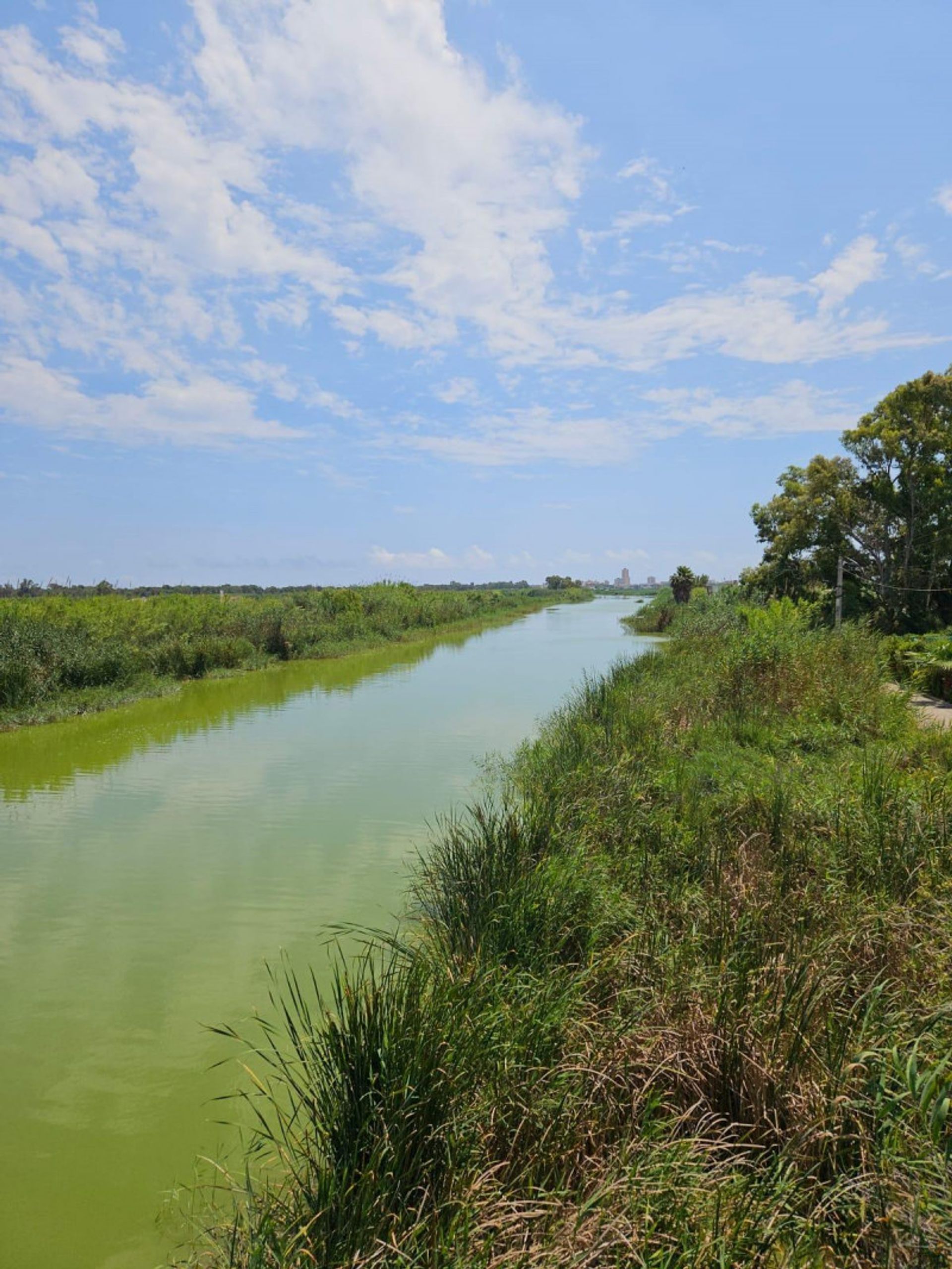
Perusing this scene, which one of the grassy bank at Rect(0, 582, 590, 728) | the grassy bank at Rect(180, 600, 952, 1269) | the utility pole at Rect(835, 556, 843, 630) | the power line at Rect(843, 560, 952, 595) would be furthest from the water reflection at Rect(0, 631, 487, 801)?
the power line at Rect(843, 560, 952, 595)

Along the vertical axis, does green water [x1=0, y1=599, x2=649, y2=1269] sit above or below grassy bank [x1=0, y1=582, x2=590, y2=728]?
below

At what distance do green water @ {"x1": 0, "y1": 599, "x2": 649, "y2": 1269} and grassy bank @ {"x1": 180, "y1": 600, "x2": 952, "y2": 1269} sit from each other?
0.46 metres

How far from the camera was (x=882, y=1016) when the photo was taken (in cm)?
312

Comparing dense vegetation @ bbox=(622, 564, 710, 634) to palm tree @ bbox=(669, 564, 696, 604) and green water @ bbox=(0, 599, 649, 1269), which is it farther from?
green water @ bbox=(0, 599, 649, 1269)

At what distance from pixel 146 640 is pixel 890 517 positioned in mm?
21051

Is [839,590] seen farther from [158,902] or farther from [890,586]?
[158,902]

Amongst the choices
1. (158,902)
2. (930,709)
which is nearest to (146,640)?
(158,902)

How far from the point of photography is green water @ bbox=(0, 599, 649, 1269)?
11.0 feet

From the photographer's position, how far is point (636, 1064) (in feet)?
8.98

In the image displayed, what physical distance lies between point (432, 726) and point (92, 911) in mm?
8199

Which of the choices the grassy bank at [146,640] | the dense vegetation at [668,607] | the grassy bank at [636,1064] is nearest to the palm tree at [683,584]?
the dense vegetation at [668,607]

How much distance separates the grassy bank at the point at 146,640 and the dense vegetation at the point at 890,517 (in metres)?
16.4

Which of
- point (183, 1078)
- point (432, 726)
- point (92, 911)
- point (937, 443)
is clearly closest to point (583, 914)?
point (183, 1078)

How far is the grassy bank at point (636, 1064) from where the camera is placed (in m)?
2.21
